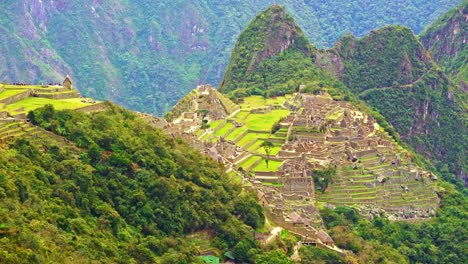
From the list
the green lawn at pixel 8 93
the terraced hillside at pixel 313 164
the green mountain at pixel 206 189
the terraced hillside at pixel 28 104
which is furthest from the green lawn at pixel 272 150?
the green lawn at pixel 8 93

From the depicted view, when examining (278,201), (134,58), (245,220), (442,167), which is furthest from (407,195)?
(134,58)

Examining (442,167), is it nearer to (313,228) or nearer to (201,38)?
(313,228)

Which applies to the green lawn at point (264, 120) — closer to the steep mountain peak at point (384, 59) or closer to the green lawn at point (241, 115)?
the green lawn at point (241, 115)

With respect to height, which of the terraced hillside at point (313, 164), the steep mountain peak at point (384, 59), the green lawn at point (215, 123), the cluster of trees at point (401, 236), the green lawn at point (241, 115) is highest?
the steep mountain peak at point (384, 59)

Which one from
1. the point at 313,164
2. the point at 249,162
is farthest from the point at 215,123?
the point at 313,164

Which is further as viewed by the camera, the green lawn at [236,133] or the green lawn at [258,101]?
the green lawn at [258,101]

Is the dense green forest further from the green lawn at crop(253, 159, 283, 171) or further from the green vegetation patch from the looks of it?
the green vegetation patch
